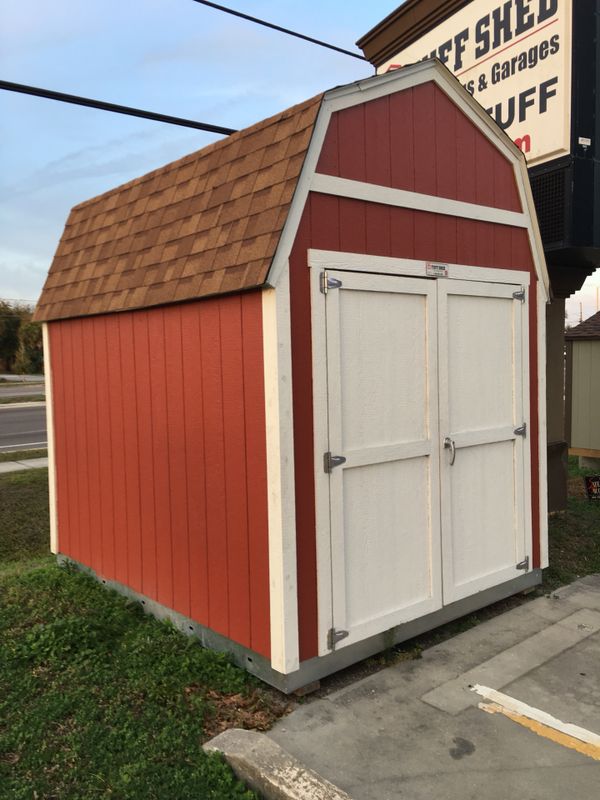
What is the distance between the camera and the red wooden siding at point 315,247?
3361mm

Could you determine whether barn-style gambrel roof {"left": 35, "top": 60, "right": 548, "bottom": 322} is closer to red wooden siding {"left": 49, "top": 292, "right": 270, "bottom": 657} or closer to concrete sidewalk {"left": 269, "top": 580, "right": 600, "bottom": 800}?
red wooden siding {"left": 49, "top": 292, "right": 270, "bottom": 657}

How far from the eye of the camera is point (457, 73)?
254 inches

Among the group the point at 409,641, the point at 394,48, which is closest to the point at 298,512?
the point at 409,641

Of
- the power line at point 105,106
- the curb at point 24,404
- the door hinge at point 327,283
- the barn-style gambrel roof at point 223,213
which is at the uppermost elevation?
the power line at point 105,106

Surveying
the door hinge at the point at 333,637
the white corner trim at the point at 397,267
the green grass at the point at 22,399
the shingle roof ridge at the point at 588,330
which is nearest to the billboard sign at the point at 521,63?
the white corner trim at the point at 397,267

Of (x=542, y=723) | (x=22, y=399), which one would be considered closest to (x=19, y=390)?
(x=22, y=399)

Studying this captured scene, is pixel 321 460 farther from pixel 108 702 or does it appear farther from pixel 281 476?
pixel 108 702

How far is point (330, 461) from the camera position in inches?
137

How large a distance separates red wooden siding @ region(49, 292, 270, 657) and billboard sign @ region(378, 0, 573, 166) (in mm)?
3249

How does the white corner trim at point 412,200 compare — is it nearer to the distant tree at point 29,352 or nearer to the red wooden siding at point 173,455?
the red wooden siding at point 173,455

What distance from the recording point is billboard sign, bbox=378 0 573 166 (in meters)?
5.30

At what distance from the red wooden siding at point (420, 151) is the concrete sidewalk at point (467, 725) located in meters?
2.70

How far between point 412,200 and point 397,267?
1.41 ft

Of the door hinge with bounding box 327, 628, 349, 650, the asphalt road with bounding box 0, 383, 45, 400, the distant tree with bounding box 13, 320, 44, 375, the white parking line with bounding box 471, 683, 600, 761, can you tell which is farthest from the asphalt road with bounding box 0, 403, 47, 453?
the distant tree with bounding box 13, 320, 44, 375
